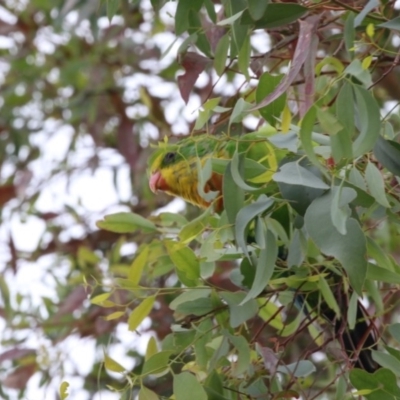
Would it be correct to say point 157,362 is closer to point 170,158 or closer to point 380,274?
point 380,274

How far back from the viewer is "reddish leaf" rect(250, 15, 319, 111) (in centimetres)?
98

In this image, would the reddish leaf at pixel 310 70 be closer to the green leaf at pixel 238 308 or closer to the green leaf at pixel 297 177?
the green leaf at pixel 297 177

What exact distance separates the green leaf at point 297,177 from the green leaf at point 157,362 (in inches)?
12.5

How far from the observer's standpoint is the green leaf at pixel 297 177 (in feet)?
3.02

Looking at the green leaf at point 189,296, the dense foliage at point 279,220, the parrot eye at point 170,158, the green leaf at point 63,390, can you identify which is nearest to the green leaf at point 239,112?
the dense foliage at point 279,220

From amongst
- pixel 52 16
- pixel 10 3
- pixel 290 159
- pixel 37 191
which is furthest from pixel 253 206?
pixel 10 3

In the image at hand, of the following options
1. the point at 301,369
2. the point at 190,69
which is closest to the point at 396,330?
the point at 301,369

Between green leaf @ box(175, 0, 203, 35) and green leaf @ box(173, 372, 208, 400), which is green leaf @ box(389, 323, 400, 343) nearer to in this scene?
green leaf @ box(173, 372, 208, 400)

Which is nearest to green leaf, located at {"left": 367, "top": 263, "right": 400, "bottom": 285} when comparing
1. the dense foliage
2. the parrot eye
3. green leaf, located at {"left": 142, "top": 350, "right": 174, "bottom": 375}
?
the dense foliage

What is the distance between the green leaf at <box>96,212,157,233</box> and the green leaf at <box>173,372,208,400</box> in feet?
1.06

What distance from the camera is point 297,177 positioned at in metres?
0.93

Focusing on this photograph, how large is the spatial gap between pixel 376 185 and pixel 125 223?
486mm

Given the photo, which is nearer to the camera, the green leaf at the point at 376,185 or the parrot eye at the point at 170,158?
the green leaf at the point at 376,185

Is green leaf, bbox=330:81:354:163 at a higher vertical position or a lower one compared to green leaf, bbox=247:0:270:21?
lower
